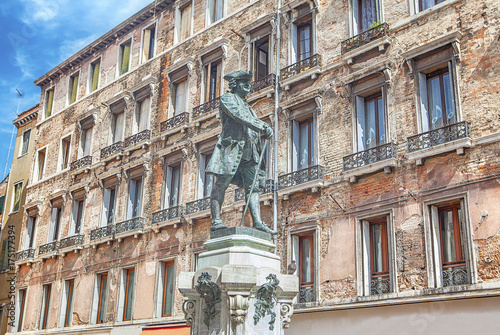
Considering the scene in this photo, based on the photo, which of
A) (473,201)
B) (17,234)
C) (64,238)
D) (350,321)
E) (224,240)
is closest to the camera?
(224,240)

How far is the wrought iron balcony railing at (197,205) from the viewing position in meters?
19.1

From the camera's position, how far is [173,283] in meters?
19.4

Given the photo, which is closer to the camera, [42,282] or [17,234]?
[42,282]

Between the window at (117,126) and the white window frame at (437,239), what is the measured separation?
47.0ft

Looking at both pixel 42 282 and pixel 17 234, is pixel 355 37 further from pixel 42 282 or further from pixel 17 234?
pixel 17 234

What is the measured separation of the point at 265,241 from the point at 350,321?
736 centimetres

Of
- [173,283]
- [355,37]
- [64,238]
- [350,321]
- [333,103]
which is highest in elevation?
[355,37]

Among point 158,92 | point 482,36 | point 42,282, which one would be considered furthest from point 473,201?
point 42,282

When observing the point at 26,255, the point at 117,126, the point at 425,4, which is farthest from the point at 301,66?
the point at 26,255

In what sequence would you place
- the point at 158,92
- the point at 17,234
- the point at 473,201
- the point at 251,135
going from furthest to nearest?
the point at 17,234 < the point at 158,92 < the point at 473,201 < the point at 251,135

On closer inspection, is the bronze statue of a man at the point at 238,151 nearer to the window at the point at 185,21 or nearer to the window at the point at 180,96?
the window at the point at 180,96

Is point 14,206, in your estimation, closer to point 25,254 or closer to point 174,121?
point 25,254

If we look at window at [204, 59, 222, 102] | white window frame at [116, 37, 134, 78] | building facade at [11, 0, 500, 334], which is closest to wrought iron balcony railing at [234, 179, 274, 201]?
building facade at [11, 0, 500, 334]

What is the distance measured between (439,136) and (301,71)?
530 cm
